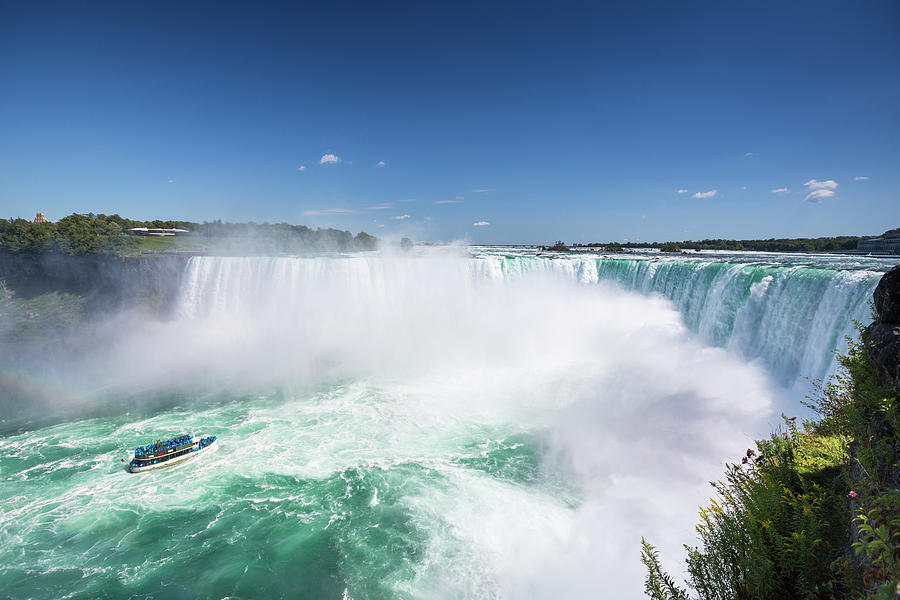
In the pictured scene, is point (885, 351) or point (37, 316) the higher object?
point (885, 351)

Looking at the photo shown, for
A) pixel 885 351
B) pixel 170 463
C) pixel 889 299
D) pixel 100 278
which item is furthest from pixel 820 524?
pixel 100 278

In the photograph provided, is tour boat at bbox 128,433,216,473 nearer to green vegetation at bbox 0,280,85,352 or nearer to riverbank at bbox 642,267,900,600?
riverbank at bbox 642,267,900,600

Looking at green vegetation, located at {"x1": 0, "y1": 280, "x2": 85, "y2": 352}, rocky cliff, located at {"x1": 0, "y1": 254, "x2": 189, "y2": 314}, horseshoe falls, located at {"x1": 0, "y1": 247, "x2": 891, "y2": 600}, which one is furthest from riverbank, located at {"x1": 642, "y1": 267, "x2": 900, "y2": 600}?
green vegetation, located at {"x1": 0, "y1": 280, "x2": 85, "y2": 352}

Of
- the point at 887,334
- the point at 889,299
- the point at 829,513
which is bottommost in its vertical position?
the point at 829,513

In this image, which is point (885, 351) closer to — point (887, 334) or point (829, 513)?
Result: point (887, 334)

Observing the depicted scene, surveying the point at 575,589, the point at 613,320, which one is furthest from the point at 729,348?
the point at 575,589

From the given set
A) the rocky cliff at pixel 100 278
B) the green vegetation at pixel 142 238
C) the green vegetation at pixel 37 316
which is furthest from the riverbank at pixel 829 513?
the green vegetation at pixel 142 238
